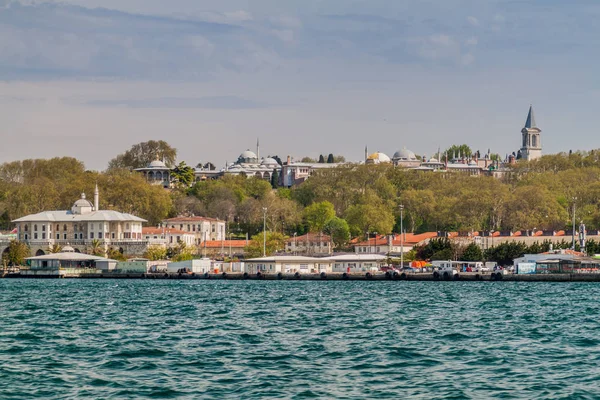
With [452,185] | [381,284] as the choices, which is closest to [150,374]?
[381,284]

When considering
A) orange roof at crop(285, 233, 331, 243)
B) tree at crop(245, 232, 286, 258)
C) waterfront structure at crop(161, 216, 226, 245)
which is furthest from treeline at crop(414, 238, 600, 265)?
waterfront structure at crop(161, 216, 226, 245)

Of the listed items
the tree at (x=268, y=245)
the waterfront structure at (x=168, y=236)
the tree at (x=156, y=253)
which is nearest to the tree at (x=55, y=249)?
the waterfront structure at (x=168, y=236)

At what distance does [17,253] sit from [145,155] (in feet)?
181

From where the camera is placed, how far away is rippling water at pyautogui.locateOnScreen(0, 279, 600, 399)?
24078 millimetres

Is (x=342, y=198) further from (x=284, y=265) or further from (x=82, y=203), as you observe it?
(x=284, y=265)

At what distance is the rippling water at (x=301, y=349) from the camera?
2408cm

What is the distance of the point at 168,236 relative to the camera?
11388cm

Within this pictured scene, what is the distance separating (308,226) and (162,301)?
71.9m

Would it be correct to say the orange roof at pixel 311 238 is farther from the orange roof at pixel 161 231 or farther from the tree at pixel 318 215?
the orange roof at pixel 161 231

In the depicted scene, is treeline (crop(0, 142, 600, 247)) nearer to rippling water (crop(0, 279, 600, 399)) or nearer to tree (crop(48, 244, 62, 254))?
tree (crop(48, 244, 62, 254))

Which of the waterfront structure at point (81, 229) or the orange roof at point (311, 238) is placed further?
the orange roof at point (311, 238)

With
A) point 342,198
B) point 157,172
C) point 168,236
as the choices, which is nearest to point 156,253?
point 168,236

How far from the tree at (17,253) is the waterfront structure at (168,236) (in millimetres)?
11150

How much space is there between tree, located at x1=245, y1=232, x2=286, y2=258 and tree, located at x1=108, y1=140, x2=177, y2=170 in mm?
49033
